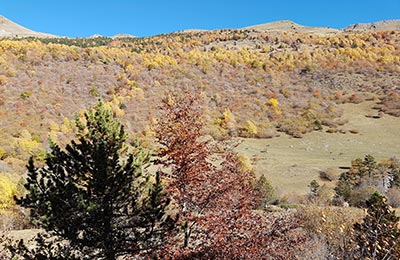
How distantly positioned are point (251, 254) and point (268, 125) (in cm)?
5474

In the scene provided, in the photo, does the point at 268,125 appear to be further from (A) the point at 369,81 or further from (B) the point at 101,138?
(B) the point at 101,138

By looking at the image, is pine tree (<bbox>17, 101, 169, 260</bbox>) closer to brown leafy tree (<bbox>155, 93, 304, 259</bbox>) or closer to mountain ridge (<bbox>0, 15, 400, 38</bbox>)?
brown leafy tree (<bbox>155, 93, 304, 259</bbox>)

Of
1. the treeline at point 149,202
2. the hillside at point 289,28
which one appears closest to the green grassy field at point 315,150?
the treeline at point 149,202

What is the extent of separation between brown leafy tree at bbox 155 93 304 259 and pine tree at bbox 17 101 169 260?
34.4 inches

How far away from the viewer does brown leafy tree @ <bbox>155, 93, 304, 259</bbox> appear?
11430 millimetres

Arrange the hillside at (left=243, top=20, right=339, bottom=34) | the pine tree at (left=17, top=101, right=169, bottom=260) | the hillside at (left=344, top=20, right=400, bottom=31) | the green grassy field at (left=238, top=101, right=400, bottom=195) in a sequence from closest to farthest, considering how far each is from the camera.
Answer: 1. the pine tree at (left=17, top=101, right=169, bottom=260)
2. the green grassy field at (left=238, top=101, right=400, bottom=195)
3. the hillside at (left=243, top=20, right=339, bottom=34)
4. the hillside at (left=344, top=20, right=400, bottom=31)

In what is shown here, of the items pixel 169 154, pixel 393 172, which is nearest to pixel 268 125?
pixel 393 172

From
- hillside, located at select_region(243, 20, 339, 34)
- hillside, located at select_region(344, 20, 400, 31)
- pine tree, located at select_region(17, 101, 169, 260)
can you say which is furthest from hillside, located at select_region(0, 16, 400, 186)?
hillside, located at select_region(344, 20, 400, 31)

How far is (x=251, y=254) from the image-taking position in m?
11.5

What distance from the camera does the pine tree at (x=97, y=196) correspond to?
11.4m

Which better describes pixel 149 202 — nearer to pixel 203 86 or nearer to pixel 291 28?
pixel 203 86

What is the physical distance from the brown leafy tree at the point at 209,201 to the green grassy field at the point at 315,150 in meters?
25.5

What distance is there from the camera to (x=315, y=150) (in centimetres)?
5375

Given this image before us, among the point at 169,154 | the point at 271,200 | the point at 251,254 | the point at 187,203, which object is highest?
the point at 169,154
